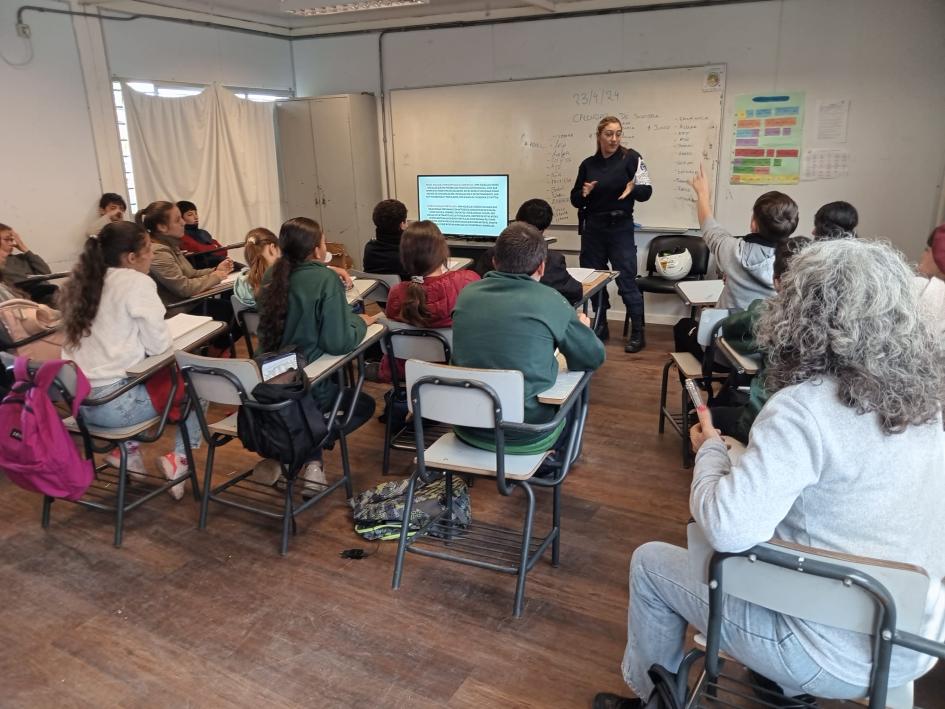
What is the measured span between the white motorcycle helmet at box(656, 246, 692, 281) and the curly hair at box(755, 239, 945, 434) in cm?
391

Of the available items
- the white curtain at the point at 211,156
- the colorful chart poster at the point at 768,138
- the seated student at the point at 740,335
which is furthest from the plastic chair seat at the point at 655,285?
the white curtain at the point at 211,156

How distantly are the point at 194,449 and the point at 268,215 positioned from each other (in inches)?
145

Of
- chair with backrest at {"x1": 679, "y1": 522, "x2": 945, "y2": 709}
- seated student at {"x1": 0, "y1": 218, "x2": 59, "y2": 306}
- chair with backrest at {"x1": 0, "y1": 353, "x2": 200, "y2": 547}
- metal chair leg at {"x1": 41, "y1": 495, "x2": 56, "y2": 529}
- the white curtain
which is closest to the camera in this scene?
chair with backrest at {"x1": 679, "y1": 522, "x2": 945, "y2": 709}

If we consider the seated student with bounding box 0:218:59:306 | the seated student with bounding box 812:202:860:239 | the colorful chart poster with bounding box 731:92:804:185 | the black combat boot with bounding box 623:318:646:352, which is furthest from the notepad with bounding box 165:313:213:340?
the colorful chart poster with bounding box 731:92:804:185

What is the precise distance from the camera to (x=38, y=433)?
2.38 meters

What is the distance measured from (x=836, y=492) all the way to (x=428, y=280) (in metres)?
2.04

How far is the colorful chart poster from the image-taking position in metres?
4.88

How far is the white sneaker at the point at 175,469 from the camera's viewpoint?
9.82ft

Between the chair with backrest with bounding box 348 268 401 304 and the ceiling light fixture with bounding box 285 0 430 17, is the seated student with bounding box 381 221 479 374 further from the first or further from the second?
the ceiling light fixture with bounding box 285 0 430 17

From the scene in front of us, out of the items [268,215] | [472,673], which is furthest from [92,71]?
[472,673]

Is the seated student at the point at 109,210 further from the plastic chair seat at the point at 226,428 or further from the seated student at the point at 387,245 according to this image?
the plastic chair seat at the point at 226,428

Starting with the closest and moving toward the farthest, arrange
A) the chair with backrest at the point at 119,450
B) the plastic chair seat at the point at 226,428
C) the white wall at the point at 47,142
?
the chair with backrest at the point at 119,450
the plastic chair seat at the point at 226,428
the white wall at the point at 47,142

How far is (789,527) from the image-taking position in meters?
1.30

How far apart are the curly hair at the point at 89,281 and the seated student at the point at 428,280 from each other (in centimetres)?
110
